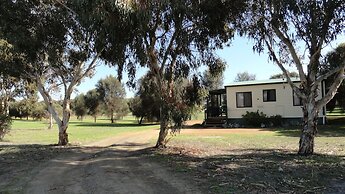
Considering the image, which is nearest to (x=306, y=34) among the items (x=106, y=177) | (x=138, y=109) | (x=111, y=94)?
(x=106, y=177)

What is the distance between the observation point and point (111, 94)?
195ft

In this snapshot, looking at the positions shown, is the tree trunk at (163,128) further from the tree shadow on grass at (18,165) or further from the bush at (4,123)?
the bush at (4,123)

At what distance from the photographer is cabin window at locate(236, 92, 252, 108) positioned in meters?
33.5

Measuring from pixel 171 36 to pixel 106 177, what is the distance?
7783mm

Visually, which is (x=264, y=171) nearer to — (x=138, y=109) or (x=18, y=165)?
(x=18, y=165)

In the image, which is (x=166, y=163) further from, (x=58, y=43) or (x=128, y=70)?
(x=58, y=43)

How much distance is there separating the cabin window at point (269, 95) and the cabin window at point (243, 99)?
1315mm

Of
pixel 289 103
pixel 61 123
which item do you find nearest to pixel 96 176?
pixel 61 123

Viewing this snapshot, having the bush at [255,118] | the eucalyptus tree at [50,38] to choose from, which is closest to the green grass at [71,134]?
the eucalyptus tree at [50,38]

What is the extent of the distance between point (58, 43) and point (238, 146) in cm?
979

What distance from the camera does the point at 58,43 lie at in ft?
58.3

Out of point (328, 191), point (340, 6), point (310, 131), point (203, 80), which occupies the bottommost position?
point (328, 191)

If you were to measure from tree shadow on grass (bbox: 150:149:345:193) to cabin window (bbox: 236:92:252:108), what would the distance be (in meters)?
19.1

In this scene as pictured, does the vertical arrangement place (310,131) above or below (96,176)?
above
